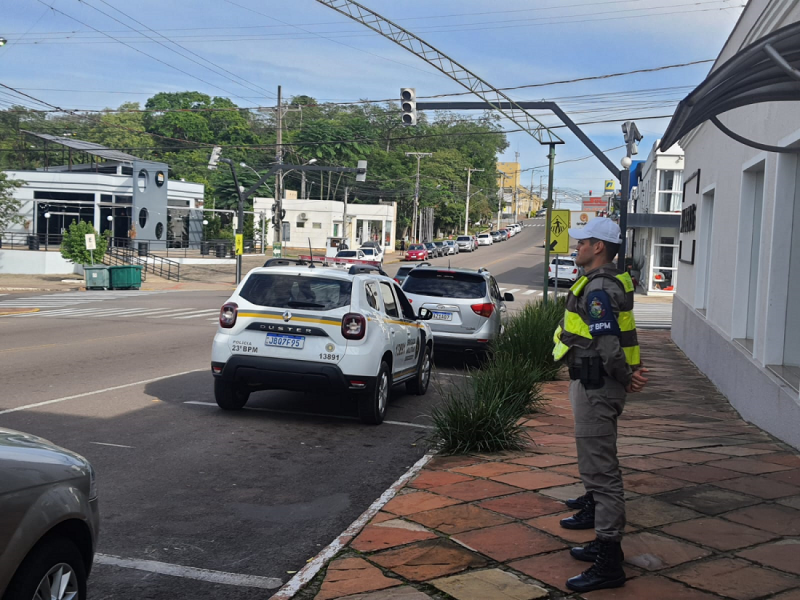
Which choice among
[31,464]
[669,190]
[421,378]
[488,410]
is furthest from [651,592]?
[669,190]

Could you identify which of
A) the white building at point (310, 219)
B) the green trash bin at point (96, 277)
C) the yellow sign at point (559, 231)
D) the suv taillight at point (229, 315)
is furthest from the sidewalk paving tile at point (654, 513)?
the white building at point (310, 219)

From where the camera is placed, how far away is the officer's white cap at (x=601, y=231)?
4.60 metres

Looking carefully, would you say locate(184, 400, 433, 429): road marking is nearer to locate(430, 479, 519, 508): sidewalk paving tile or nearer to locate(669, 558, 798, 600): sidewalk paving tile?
locate(430, 479, 519, 508): sidewalk paving tile

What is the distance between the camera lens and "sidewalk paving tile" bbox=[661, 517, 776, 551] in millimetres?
5070

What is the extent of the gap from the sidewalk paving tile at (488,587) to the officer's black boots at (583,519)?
0.84 metres

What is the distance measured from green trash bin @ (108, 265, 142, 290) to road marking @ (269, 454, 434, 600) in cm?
3421

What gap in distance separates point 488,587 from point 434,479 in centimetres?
228

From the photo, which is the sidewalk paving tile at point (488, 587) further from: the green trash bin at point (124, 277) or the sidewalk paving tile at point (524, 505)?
the green trash bin at point (124, 277)

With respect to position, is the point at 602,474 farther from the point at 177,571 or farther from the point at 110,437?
the point at 110,437

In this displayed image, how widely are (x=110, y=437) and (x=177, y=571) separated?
3592mm

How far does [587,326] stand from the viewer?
4.50 m

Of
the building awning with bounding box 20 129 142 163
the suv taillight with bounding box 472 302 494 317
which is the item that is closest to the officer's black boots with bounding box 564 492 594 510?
the suv taillight with bounding box 472 302 494 317

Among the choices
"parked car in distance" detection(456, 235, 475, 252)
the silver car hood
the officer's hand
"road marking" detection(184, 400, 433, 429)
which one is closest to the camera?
the silver car hood

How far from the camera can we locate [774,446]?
7883 millimetres
